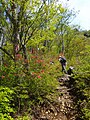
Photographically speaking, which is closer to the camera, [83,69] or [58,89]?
[58,89]

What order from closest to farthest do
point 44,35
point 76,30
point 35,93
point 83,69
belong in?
point 35,93, point 44,35, point 83,69, point 76,30

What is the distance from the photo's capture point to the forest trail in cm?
950

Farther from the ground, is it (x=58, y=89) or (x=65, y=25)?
(x=65, y=25)

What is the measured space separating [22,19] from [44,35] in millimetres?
1227

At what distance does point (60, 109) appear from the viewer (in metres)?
10.1

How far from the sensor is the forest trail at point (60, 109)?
374 inches

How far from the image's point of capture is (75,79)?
1265cm

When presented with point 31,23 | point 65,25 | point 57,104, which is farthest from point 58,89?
point 65,25

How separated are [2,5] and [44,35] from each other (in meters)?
2.10

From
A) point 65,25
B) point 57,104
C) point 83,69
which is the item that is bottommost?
point 57,104

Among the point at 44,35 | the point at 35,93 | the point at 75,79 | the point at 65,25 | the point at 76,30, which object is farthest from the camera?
the point at 76,30

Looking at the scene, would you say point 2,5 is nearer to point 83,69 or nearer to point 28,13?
point 28,13

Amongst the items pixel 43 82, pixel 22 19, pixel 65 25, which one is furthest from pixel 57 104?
pixel 65 25

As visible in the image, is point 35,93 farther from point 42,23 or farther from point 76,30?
point 76,30
